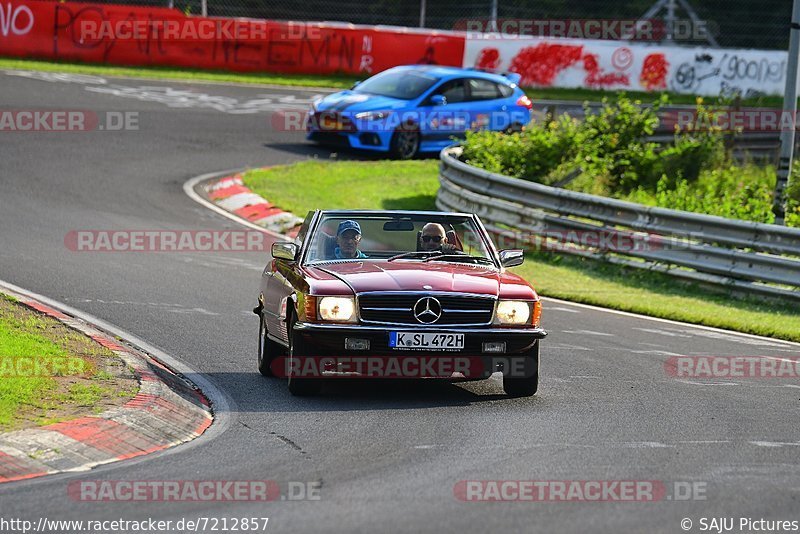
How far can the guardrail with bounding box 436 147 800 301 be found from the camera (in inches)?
621

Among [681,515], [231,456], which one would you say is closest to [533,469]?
[681,515]

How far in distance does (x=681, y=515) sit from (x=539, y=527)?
785mm

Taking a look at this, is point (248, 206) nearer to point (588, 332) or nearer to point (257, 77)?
point (588, 332)

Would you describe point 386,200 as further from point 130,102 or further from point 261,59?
point 261,59

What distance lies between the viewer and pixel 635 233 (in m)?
17.1

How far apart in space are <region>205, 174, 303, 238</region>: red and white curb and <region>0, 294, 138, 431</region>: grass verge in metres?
7.68

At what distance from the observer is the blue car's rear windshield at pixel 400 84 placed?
24781mm

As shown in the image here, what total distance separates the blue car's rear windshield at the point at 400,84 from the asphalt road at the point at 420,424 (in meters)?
7.37

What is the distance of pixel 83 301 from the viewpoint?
43.1 feet

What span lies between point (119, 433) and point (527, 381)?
309cm

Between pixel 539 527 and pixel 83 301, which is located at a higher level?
pixel 539 527

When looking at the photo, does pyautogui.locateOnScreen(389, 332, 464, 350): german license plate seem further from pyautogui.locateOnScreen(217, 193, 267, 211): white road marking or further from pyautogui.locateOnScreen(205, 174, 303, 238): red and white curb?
pyautogui.locateOnScreen(217, 193, 267, 211): white road marking

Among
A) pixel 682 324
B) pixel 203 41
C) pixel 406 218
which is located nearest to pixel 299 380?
pixel 406 218

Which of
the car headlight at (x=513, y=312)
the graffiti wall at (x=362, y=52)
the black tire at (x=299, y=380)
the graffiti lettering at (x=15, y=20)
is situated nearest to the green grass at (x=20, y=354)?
the black tire at (x=299, y=380)
